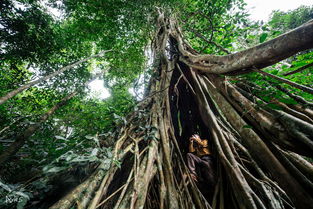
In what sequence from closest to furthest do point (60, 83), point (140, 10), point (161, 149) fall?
point (161, 149)
point (140, 10)
point (60, 83)

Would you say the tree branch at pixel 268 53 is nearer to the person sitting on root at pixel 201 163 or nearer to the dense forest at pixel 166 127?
the dense forest at pixel 166 127

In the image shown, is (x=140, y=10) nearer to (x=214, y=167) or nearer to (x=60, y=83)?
(x=60, y=83)

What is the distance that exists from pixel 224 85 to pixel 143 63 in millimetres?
2266

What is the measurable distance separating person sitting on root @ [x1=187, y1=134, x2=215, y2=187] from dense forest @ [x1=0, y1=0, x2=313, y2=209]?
55mm

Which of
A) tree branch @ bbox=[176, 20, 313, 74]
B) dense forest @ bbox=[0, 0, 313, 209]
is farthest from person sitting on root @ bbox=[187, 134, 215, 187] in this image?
tree branch @ bbox=[176, 20, 313, 74]

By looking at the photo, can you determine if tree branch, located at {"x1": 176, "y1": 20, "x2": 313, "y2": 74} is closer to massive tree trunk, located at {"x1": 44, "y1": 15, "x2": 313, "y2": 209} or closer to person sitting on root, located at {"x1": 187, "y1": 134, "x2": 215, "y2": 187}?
massive tree trunk, located at {"x1": 44, "y1": 15, "x2": 313, "y2": 209}

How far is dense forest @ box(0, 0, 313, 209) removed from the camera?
0.74m

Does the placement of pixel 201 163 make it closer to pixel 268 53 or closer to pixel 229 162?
pixel 229 162

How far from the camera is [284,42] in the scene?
0.62 meters

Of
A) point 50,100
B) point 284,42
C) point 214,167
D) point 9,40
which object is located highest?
point 9,40

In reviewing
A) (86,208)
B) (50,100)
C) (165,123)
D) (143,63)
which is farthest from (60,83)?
(86,208)

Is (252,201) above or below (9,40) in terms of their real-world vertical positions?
below

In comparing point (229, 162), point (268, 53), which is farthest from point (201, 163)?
point (268, 53)

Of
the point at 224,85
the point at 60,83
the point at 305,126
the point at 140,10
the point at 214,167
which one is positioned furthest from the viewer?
the point at 60,83
